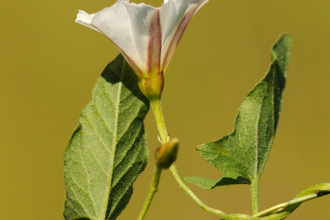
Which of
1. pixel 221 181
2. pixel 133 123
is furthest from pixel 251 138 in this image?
pixel 133 123

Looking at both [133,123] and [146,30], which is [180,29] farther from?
[133,123]

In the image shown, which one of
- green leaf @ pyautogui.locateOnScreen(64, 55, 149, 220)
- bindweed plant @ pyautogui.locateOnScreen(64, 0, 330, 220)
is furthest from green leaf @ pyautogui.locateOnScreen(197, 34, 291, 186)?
green leaf @ pyautogui.locateOnScreen(64, 55, 149, 220)

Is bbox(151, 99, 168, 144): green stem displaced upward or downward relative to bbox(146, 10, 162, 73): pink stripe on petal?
downward

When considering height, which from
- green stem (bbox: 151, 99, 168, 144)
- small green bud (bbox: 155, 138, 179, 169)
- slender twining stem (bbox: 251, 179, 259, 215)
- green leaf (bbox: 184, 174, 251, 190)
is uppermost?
green stem (bbox: 151, 99, 168, 144)

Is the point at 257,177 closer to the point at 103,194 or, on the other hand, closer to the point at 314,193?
the point at 314,193

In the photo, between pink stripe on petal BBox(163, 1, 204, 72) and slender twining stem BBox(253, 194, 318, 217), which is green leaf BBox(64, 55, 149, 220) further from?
slender twining stem BBox(253, 194, 318, 217)

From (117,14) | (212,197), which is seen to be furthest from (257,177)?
(212,197)
